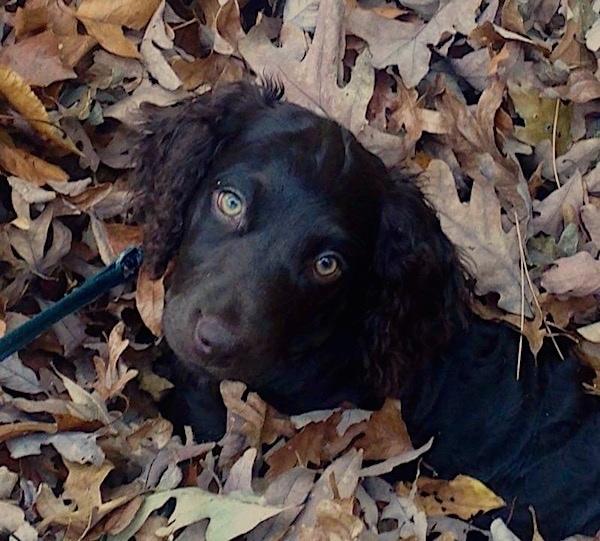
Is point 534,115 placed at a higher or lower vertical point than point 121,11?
lower

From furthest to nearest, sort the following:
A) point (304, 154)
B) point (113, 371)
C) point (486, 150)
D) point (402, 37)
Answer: point (402, 37)
point (486, 150)
point (113, 371)
point (304, 154)

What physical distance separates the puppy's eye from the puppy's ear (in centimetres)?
26

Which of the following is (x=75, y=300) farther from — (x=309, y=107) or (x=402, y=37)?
(x=402, y=37)

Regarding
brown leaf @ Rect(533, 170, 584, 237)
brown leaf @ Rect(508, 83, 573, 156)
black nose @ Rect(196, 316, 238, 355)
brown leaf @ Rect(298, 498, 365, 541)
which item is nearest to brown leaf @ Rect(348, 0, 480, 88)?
brown leaf @ Rect(508, 83, 573, 156)

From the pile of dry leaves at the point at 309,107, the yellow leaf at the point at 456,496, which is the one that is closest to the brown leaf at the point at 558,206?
the pile of dry leaves at the point at 309,107

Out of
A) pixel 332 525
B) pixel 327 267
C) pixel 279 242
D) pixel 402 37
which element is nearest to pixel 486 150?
pixel 402 37

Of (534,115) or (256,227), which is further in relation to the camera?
(534,115)

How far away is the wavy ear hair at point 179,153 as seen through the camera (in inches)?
132

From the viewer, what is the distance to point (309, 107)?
13.0 ft

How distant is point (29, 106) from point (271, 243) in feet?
3.62

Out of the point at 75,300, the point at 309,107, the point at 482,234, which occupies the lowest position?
the point at 482,234

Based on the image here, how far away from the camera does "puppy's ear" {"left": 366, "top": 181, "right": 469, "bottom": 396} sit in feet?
11.0

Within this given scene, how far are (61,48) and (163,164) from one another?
69 centimetres

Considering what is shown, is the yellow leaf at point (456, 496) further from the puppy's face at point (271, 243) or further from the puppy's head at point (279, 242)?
the puppy's face at point (271, 243)
